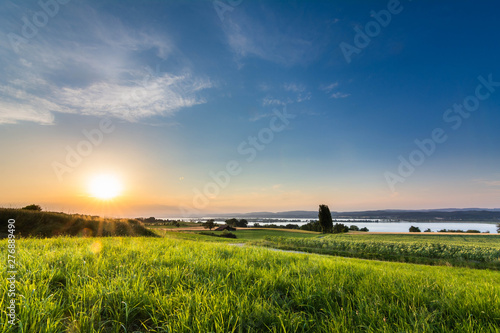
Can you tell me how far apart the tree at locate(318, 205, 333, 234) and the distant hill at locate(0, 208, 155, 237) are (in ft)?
234

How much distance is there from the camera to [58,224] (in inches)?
834

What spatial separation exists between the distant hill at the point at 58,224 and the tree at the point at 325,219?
234 feet

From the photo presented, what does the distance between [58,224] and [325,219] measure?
79475 mm

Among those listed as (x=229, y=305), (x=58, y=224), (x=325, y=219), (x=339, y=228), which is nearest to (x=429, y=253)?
(x=229, y=305)

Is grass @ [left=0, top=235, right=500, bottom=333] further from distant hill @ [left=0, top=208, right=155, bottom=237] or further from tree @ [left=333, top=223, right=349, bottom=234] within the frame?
tree @ [left=333, top=223, right=349, bottom=234]

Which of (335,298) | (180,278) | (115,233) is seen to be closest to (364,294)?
(335,298)

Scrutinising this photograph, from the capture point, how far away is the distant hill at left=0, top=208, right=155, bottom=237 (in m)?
19.2

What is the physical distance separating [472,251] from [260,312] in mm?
40949

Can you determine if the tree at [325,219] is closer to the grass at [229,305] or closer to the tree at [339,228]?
the tree at [339,228]

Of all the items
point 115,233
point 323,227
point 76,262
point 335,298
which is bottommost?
point 323,227

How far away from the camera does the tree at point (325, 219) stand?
84.1 metres

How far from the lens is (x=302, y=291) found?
10.9ft

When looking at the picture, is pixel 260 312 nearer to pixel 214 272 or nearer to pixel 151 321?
pixel 151 321

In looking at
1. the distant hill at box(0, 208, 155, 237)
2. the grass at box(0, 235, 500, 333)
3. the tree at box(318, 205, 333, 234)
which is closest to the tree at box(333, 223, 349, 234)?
the tree at box(318, 205, 333, 234)
